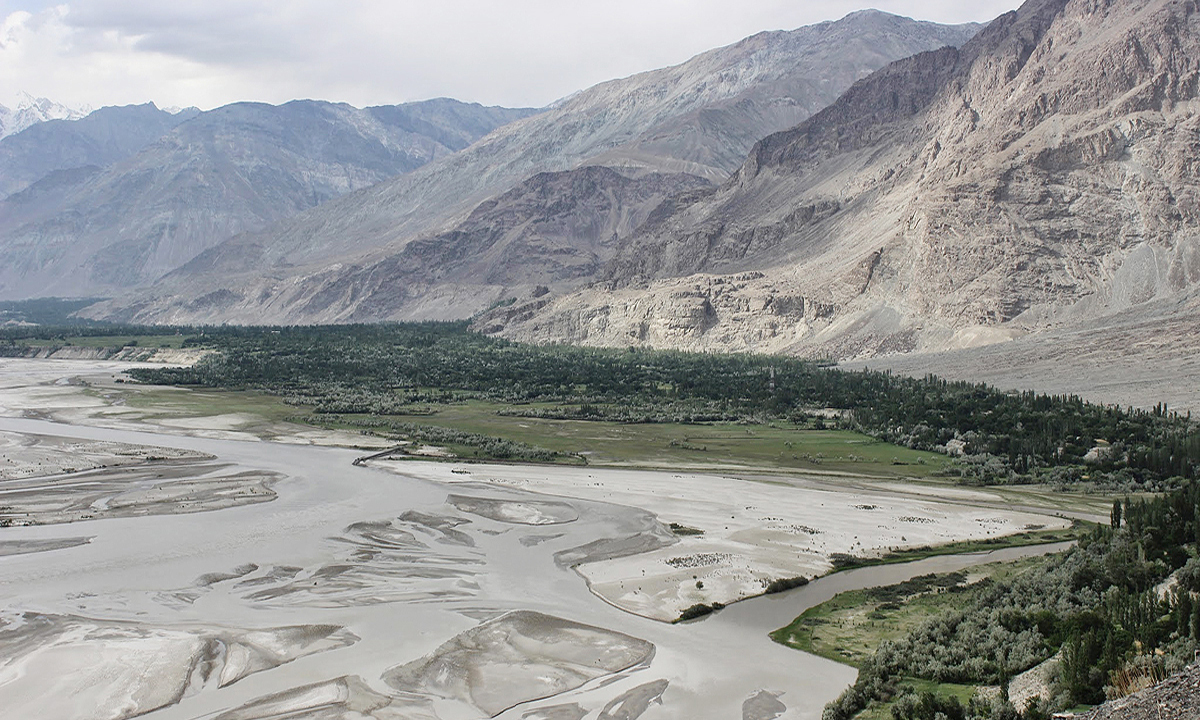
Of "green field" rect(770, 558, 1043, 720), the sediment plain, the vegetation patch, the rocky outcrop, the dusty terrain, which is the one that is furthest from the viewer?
the dusty terrain

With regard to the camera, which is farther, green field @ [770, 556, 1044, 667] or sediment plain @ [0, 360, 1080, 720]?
green field @ [770, 556, 1044, 667]

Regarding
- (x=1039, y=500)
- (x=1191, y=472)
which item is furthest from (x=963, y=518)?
(x=1191, y=472)

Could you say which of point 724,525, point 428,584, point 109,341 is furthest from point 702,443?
point 109,341

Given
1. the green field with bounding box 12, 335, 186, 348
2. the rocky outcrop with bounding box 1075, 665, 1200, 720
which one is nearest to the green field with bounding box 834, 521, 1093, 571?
the rocky outcrop with bounding box 1075, 665, 1200, 720

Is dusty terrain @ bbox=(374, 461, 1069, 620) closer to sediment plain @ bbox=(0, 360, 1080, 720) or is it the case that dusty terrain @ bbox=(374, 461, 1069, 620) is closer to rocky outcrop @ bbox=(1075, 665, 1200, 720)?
sediment plain @ bbox=(0, 360, 1080, 720)

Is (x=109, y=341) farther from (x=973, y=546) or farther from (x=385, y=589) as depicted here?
(x=973, y=546)

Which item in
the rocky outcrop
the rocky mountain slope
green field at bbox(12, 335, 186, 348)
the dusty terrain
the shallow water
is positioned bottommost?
the shallow water

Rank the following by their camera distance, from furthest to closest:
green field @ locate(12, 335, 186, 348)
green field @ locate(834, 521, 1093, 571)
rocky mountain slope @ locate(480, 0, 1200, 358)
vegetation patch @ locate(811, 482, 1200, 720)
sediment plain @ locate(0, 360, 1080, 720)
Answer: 1. green field @ locate(12, 335, 186, 348)
2. rocky mountain slope @ locate(480, 0, 1200, 358)
3. green field @ locate(834, 521, 1093, 571)
4. sediment plain @ locate(0, 360, 1080, 720)
5. vegetation patch @ locate(811, 482, 1200, 720)
